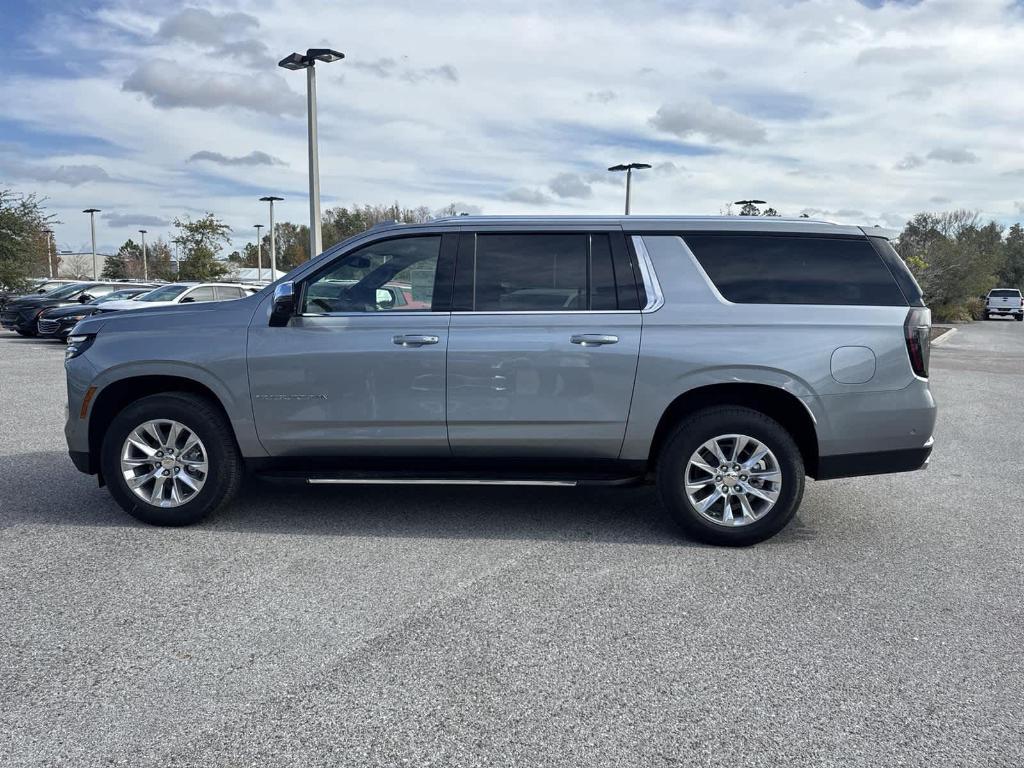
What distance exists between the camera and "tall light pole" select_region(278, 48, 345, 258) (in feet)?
56.3

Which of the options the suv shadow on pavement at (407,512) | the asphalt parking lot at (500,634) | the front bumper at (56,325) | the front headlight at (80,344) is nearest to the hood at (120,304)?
the front bumper at (56,325)

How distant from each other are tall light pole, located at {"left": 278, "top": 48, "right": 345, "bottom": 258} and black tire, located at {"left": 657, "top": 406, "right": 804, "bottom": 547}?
44.2 feet

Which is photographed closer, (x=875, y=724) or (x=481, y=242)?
(x=875, y=724)

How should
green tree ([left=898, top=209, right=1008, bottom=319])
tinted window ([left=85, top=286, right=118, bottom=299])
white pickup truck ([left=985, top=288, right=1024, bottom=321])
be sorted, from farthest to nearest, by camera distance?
white pickup truck ([left=985, top=288, right=1024, bottom=321])
green tree ([left=898, top=209, right=1008, bottom=319])
tinted window ([left=85, top=286, right=118, bottom=299])

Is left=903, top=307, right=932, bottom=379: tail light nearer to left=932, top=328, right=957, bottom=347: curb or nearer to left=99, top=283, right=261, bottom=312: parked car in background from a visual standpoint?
left=99, top=283, right=261, bottom=312: parked car in background

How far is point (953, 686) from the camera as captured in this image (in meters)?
3.35

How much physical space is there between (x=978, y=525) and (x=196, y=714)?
4.98 m

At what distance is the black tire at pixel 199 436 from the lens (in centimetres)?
524

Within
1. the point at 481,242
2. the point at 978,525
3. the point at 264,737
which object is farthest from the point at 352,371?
the point at 978,525

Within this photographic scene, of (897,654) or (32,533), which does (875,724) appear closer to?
(897,654)

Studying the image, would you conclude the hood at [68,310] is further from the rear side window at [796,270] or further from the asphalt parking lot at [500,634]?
the rear side window at [796,270]

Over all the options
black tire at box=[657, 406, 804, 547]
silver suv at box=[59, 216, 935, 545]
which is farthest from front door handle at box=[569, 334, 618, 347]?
black tire at box=[657, 406, 804, 547]

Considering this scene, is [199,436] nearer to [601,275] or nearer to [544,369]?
[544,369]

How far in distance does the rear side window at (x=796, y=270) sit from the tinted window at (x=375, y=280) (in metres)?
1.66
